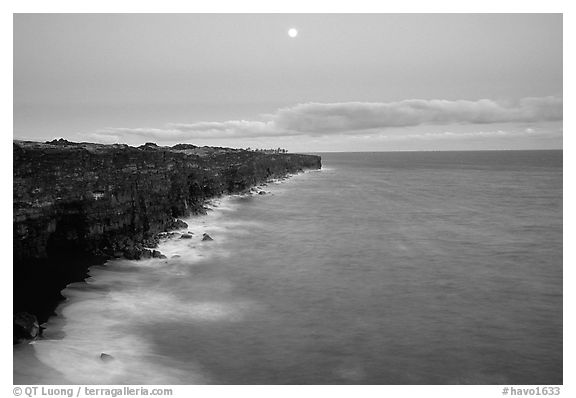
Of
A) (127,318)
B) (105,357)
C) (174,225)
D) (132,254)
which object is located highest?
(174,225)

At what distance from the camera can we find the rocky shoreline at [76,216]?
25566 millimetres

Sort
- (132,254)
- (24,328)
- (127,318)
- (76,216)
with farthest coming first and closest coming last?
(76,216) < (132,254) < (127,318) < (24,328)

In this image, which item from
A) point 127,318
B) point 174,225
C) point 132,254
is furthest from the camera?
point 174,225

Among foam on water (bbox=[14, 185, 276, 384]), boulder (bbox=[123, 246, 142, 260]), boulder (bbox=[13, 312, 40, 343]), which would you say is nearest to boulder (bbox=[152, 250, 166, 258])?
foam on water (bbox=[14, 185, 276, 384])

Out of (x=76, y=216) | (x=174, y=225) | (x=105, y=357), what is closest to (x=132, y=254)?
(x=76, y=216)

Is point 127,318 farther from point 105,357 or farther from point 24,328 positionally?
point 24,328

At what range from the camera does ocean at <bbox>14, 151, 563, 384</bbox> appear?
1773 centimetres

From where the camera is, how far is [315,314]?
23.3 meters

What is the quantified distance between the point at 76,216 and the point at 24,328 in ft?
48.6

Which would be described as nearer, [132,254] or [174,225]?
[132,254]

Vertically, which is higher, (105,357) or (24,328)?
(24,328)

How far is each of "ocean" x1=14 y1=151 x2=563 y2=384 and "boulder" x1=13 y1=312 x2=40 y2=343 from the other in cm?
48
